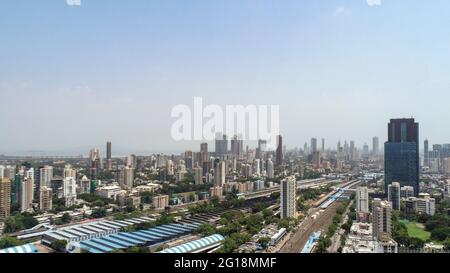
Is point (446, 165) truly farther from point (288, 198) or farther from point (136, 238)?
point (136, 238)

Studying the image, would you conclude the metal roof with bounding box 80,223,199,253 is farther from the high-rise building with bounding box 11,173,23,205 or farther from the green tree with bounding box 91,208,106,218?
the high-rise building with bounding box 11,173,23,205

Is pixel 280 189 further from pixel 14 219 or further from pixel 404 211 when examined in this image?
pixel 14 219

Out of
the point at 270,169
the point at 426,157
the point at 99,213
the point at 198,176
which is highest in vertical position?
the point at 426,157

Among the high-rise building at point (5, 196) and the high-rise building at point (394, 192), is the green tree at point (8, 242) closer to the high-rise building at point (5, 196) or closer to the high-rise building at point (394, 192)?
the high-rise building at point (5, 196)

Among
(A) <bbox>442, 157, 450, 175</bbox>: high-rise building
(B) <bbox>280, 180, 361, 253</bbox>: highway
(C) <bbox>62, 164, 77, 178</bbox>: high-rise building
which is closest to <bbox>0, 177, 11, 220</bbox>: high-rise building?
(C) <bbox>62, 164, 77, 178</bbox>: high-rise building

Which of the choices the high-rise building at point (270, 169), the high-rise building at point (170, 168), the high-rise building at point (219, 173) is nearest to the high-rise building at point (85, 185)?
the high-rise building at point (170, 168)

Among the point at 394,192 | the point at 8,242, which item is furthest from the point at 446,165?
the point at 8,242
